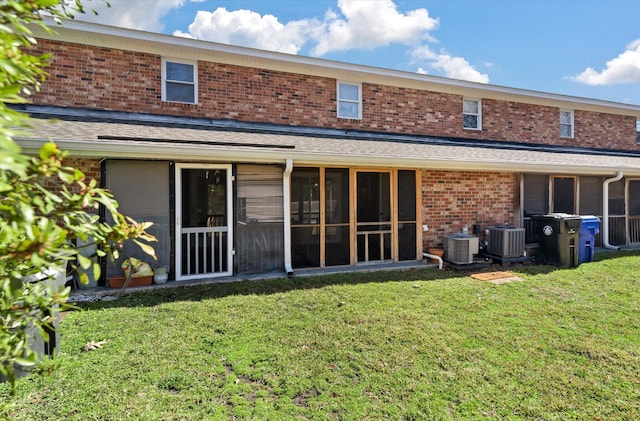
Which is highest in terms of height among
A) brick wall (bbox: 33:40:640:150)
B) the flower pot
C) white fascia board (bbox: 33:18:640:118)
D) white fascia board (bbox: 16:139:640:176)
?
white fascia board (bbox: 33:18:640:118)

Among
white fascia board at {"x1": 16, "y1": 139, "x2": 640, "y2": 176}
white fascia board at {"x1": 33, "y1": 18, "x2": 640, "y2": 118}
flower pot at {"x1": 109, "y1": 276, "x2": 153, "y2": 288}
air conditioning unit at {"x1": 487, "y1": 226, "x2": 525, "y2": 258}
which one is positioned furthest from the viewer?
air conditioning unit at {"x1": 487, "y1": 226, "x2": 525, "y2": 258}

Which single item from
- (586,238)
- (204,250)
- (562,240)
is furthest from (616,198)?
(204,250)

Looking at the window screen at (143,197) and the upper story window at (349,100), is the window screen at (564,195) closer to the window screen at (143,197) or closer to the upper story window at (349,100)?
the upper story window at (349,100)

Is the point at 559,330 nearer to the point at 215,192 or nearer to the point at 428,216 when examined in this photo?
the point at 428,216

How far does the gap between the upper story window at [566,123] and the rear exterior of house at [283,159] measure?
10.0 ft

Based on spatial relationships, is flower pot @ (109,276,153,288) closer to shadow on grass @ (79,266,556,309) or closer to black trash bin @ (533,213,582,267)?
shadow on grass @ (79,266,556,309)

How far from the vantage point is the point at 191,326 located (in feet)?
14.1

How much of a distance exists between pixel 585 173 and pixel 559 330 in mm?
7122

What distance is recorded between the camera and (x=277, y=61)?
8.87 meters

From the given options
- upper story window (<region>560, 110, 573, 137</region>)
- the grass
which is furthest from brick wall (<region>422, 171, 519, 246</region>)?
upper story window (<region>560, 110, 573, 137</region>)

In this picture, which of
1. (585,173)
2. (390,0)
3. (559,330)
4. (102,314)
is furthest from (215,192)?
(585,173)

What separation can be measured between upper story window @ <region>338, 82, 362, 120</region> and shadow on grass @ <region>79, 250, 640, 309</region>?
16.4 feet

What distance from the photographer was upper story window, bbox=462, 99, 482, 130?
36.8 feet

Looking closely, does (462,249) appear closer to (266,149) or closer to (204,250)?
(266,149)
